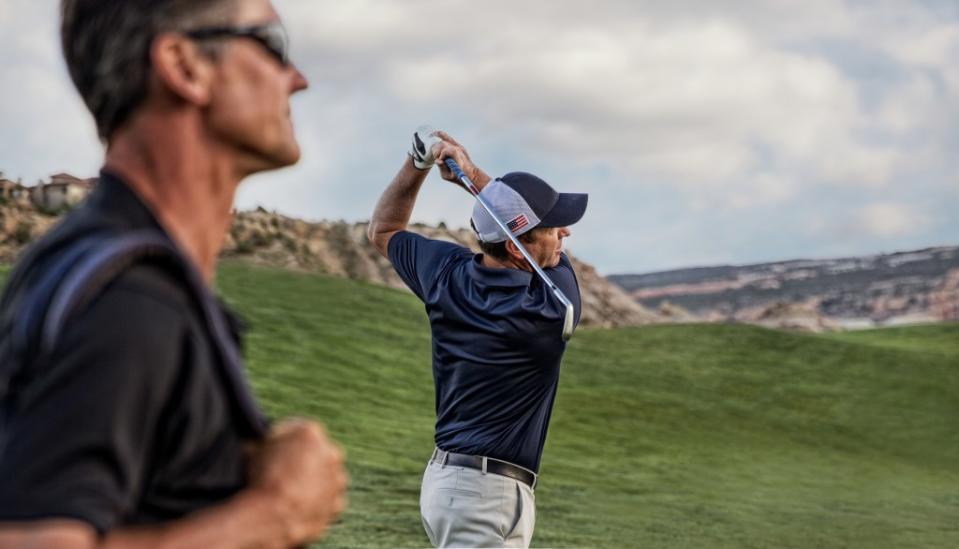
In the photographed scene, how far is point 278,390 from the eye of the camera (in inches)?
664

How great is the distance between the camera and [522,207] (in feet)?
16.0

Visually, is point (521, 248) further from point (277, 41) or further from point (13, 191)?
point (13, 191)

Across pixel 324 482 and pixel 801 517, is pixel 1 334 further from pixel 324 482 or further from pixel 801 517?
pixel 801 517

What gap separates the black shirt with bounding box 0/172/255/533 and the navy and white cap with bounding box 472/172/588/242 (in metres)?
3.44

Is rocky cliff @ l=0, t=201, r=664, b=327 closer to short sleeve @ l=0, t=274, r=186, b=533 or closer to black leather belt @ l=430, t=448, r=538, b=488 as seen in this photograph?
black leather belt @ l=430, t=448, r=538, b=488

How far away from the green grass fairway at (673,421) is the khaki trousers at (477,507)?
4.99m

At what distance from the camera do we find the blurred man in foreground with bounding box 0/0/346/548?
1.27 m

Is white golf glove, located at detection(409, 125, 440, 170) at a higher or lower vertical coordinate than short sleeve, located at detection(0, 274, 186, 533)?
higher

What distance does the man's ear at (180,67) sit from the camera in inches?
58.7

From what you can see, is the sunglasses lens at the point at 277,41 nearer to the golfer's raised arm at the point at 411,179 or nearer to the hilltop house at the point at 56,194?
the golfer's raised arm at the point at 411,179

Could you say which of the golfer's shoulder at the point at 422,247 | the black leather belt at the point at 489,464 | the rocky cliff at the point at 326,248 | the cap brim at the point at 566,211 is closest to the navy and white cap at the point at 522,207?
the cap brim at the point at 566,211

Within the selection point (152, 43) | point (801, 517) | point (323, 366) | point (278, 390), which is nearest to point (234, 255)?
point (323, 366)

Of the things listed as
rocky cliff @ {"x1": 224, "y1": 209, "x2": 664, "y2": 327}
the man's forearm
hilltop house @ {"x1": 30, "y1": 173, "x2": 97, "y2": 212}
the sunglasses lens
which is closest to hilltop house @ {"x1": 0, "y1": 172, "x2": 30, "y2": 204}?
hilltop house @ {"x1": 30, "y1": 173, "x2": 97, "y2": 212}

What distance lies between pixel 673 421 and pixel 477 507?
15.8m
